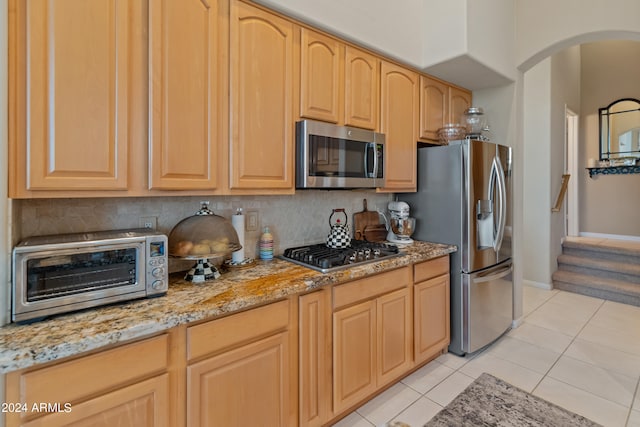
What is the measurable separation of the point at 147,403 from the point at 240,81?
1483mm

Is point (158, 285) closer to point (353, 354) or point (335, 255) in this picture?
point (335, 255)

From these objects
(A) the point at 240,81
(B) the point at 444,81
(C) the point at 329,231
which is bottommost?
(C) the point at 329,231

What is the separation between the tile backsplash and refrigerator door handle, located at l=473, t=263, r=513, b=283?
3.23 ft

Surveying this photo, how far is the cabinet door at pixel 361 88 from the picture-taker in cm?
213

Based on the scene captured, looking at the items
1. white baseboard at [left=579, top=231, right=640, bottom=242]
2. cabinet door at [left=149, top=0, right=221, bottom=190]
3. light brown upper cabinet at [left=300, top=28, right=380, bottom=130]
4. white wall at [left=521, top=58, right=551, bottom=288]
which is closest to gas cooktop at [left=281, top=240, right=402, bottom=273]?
cabinet door at [left=149, top=0, right=221, bottom=190]

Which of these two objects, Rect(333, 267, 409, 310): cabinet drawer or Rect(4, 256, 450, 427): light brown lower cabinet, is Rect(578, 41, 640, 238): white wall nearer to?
Rect(4, 256, 450, 427): light brown lower cabinet

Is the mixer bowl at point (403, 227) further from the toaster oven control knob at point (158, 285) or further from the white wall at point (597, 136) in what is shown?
the white wall at point (597, 136)

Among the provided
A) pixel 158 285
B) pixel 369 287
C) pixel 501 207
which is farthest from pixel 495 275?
pixel 158 285

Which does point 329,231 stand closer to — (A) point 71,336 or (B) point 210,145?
(B) point 210,145

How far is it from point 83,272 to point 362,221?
6.44ft

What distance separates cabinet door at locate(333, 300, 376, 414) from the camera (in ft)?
5.74

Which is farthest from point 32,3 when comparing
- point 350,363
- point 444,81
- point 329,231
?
point 444,81

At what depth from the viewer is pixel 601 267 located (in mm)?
4105

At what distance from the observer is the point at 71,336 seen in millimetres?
988
